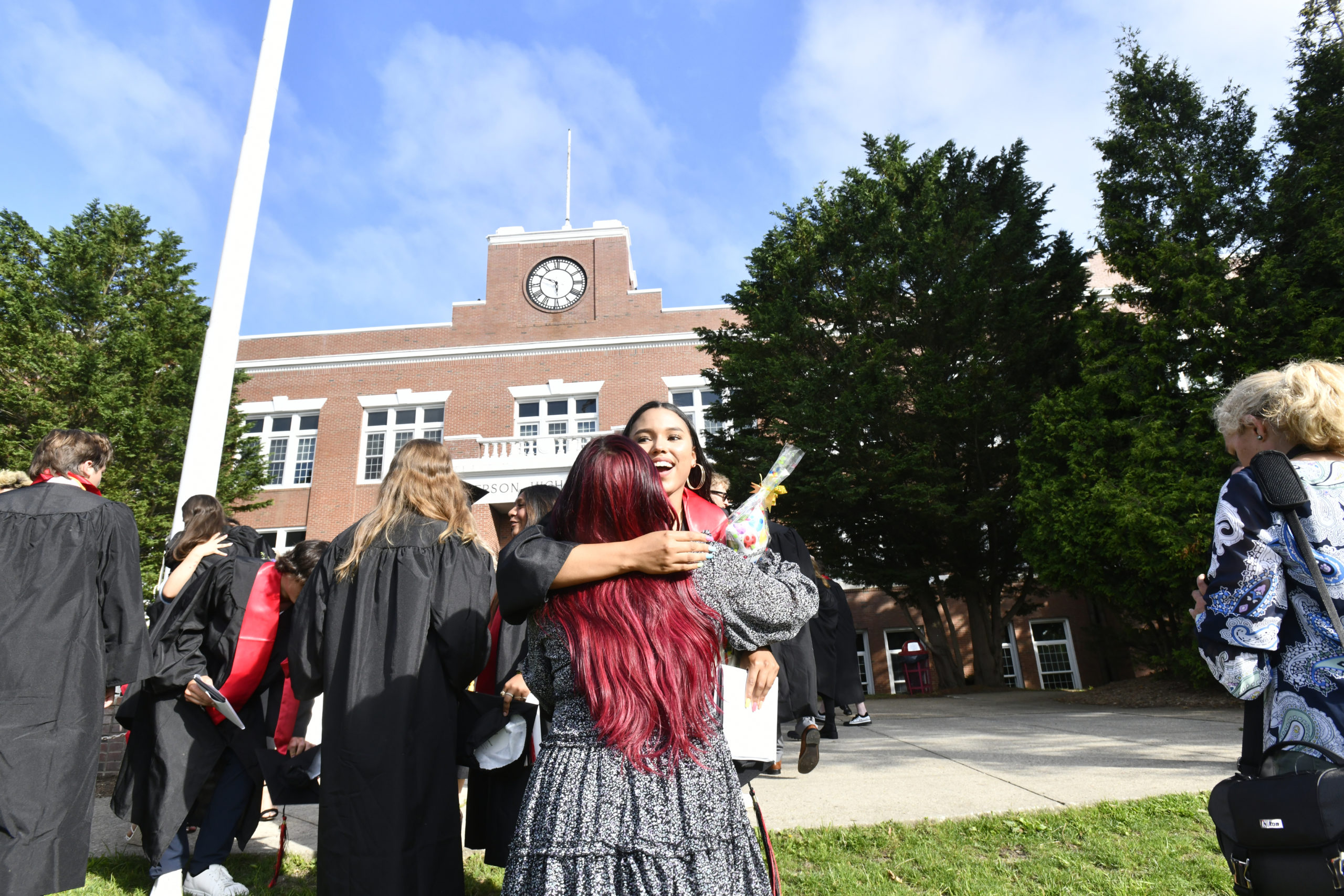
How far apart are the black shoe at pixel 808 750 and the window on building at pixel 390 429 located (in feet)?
68.2

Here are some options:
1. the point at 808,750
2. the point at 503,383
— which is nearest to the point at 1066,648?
the point at 503,383

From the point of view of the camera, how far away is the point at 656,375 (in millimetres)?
22953

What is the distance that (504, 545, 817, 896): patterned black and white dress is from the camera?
1530 mm

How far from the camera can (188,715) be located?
3498 mm

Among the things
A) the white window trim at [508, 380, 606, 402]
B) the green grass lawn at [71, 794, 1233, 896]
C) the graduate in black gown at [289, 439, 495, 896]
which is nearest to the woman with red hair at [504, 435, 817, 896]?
the graduate in black gown at [289, 439, 495, 896]

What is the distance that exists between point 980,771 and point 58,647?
5.11 m

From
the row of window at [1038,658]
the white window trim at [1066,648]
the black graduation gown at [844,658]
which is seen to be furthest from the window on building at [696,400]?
the black graduation gown at [844,658]

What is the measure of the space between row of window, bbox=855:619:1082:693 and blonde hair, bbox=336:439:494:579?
19804mm

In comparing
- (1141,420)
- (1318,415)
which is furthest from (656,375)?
(1318,415)

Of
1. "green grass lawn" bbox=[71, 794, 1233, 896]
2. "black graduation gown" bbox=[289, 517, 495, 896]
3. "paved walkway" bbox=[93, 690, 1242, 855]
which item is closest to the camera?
"black graduation gown" bbox=[289, 517, 495, 896]

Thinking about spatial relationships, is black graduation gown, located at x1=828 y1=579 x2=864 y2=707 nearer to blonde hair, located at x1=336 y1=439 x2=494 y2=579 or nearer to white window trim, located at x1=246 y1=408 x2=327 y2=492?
blonde hair, located at x1=336 y1=439 x2=494 y2=579

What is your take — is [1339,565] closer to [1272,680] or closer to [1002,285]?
[1272,680]

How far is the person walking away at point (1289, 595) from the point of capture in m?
1.92

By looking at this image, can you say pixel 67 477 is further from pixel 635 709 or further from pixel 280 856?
pixel 635 709
